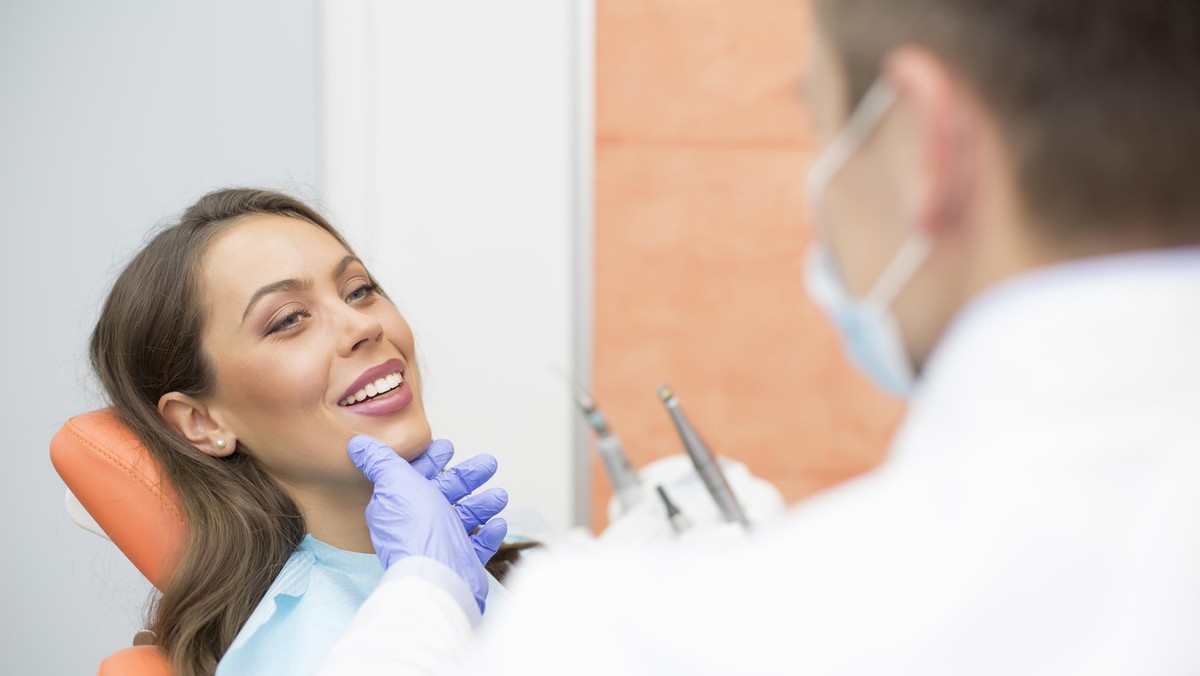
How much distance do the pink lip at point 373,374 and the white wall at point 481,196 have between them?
2.10ft

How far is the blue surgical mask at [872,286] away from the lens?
1.99ft

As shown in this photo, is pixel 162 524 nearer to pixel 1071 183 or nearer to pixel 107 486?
pixel 107 486

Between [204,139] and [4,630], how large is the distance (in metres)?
1.02

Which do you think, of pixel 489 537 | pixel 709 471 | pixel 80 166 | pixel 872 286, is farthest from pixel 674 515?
pixel 80 166

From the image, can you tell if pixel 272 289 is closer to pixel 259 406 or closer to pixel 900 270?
pixel 259 406

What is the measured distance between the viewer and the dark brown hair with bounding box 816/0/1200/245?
0.55 m

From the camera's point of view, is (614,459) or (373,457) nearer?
(373,457)

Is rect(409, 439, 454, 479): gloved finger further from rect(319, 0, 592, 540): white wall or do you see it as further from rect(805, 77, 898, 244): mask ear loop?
rect(805, 77, 898, 244): mask ear loop

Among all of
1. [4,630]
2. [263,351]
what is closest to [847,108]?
[263,351]

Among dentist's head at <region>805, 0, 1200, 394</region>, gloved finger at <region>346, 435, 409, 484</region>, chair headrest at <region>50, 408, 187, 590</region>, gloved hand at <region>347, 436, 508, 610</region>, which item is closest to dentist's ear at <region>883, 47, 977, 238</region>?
dentist's head at <region>805, 0, 1200, 394</region>

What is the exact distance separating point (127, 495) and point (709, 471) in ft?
2.42

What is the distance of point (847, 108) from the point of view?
630 mm

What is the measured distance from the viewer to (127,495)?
4.28 feet

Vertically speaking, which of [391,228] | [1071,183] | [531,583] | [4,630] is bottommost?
[4,630]
